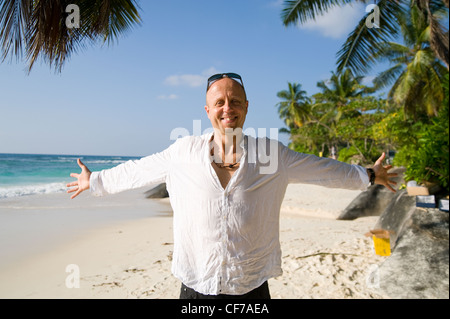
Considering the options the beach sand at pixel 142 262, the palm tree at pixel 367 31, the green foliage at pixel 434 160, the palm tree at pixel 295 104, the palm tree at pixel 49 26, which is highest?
the palm tree at pixel 295 104

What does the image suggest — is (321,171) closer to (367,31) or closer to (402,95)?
(367,31)

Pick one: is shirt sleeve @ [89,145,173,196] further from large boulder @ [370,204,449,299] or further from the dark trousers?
large boulder @ [370,204,449,299]

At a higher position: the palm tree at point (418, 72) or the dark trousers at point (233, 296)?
the palm tree at point (418, 72)

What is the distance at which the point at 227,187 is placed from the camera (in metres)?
1.71

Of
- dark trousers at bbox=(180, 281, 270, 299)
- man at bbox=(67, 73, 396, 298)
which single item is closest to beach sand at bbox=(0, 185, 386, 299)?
dark trousers at bbox=(180, 281, 270, 299)

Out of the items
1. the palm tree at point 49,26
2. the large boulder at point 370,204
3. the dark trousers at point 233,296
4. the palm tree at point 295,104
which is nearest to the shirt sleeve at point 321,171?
the dark trousers at point 233,296

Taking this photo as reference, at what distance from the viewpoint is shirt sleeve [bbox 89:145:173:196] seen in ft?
6.23

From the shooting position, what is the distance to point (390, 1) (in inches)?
281

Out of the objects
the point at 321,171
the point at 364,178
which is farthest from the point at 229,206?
the point at 364,178

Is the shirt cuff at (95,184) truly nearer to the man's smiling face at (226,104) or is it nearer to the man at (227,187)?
the man at (227,187)

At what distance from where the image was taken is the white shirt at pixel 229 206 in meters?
1.69

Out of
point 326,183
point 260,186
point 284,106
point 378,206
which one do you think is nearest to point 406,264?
point 326,183

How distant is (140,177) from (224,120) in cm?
61

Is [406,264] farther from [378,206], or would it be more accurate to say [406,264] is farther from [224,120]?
[378,206]
